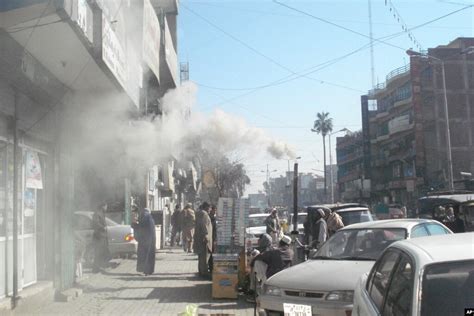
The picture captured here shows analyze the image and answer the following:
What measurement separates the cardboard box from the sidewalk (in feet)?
0.44

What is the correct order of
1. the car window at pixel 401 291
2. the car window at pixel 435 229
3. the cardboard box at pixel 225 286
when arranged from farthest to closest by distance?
the cardboard box at pixel 225 286 < the car window at pixel 435 229 < the car window at pixel 401 291

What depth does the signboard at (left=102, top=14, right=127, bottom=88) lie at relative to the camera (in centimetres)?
832

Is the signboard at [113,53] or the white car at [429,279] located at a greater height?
the signboard at [113,53]

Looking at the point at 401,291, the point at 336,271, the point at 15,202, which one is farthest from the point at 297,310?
the point at 15,202

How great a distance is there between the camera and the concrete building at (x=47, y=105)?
6.99 m

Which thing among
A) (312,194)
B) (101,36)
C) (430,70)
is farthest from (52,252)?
(312,194)

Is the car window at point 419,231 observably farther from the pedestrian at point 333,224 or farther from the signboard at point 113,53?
the signboard at point 113,53

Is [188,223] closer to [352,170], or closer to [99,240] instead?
[99,240]

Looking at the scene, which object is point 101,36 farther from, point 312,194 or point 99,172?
point 312,194

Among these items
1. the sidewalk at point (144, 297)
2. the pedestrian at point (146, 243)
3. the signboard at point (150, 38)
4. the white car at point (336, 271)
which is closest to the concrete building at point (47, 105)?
the sidewalk at point (144, 297)

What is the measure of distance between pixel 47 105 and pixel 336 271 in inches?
229

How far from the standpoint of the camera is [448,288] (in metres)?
2.94

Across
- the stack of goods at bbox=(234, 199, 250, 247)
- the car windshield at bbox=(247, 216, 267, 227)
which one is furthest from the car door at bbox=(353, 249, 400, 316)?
the car windshield at bbox=(247, 216, 267, 227)

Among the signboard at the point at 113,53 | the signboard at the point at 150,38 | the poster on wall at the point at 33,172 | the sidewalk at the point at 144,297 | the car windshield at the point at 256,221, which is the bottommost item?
the sidewalk at the point at 144,297
